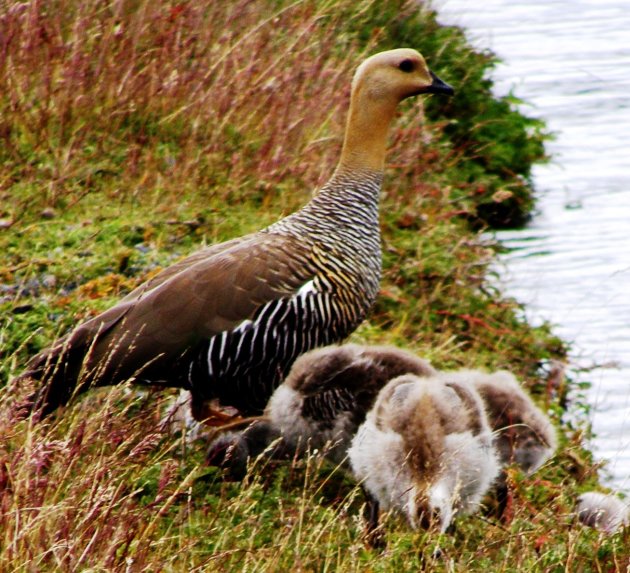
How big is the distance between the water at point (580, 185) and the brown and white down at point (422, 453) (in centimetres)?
195

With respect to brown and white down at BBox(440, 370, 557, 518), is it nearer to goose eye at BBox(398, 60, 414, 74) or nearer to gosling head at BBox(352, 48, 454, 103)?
gosling head at BBox(352, 48, 454, 103)

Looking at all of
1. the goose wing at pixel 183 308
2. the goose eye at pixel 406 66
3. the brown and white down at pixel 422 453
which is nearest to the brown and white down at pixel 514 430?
the brown and white down at pixel 422 453

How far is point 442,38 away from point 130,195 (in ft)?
18.1

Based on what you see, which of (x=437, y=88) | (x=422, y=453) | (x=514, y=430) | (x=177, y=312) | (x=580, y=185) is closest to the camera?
(x=422, y=453)

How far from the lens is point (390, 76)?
793 centimetres

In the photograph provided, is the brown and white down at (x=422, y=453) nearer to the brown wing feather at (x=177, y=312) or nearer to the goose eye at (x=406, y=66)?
the brown wing feather at (x=177, y=312)

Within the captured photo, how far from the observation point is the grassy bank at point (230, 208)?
5840 mm

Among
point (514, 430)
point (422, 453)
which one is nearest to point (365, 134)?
point (514, 430)

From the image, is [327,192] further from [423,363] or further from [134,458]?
[134,458]

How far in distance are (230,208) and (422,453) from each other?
13.4 feet

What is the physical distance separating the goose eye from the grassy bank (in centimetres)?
189

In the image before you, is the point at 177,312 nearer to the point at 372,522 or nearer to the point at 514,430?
the point at 372,522

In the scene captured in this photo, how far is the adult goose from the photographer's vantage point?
260 inches

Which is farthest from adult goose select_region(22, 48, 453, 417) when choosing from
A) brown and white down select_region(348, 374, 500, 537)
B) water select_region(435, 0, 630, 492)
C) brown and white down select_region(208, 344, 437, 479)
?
water select_region(435, 0, 630, 492)
